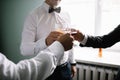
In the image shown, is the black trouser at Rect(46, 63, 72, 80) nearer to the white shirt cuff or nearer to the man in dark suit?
the man in dark suit

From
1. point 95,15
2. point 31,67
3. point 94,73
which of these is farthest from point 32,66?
point 95,15

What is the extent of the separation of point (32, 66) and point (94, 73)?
4.91 ft

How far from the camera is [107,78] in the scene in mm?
2082

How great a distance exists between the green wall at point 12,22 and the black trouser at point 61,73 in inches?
43.6

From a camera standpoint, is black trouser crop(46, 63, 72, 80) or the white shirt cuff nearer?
the white shirt cuff

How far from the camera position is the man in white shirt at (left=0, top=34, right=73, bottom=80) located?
0.73 meters

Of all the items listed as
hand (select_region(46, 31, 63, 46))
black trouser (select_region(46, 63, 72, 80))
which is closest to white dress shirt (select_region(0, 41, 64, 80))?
hand (select_region(46, 31, 63, 46))

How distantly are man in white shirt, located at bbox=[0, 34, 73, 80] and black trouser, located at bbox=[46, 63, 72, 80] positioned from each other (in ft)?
2.29

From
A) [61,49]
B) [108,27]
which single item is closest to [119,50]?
[108,27]

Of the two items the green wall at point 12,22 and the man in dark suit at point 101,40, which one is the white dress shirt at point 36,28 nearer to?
the man in dark suit at point 101,40

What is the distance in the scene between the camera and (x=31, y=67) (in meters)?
0.78

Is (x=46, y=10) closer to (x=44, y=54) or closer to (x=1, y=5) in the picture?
(x=44, y=54)

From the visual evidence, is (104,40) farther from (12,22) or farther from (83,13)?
(12,22)

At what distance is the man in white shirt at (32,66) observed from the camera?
0.73 m
